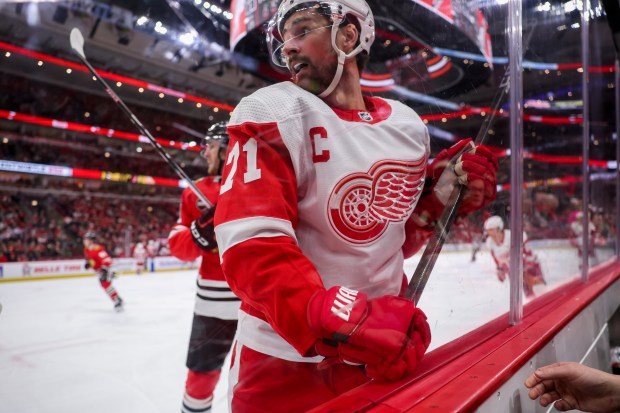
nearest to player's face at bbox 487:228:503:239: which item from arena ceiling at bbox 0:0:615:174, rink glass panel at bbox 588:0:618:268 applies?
A: arena ceiling at bbox 0:0:615:174

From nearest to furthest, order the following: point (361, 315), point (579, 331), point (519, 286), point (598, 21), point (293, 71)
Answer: point (361, 315)
point (293, 71)
point (519, 286)
point (579, 331)
point (598, 21)

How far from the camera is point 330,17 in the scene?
702mm

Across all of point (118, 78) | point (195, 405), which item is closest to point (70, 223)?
point (118, 78)

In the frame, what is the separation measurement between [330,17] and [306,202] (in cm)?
31

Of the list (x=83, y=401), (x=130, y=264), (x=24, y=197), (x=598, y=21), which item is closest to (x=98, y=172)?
(x=130, y=264)

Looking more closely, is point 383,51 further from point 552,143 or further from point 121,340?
point 121,340

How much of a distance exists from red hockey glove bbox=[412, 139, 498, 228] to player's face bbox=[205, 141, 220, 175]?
0.98 m

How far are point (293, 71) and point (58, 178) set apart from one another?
7.22m

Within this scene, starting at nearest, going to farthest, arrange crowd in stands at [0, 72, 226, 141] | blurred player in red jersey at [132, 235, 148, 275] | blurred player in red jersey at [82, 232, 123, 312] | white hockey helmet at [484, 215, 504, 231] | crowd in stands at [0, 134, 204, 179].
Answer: white hockey helmet at [484, 215, 504, 231], crowd in stands at [0, 72, 226, 141], blurred player in red jersey at [82, 232, 123, 312], crowd in stands at [0, 134, 204, 179], blurred player in red jersey at [132, 235, 148, 275]

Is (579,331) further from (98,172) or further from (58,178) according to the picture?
(98,172)

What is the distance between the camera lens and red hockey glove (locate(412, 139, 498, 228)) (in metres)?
0.82

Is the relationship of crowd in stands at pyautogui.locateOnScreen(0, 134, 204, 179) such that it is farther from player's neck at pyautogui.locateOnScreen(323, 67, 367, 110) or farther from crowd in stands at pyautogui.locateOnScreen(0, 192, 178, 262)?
player's neck at pyautogui.locateOnScreen(323, 67, 367, 110)

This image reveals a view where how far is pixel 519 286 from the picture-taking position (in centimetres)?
115

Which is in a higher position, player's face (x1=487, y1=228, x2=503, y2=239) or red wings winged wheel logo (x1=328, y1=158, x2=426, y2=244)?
red wings winged wheel logo (x1=328, y1=158, x2=426, y2=244)
